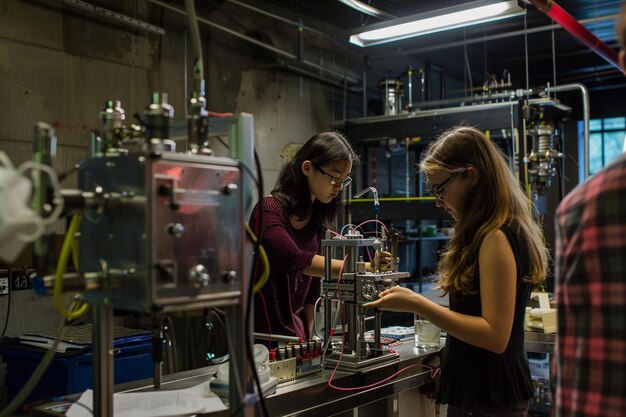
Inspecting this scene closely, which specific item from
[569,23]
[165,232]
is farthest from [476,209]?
[569,23]

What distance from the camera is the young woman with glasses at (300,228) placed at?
2.04m

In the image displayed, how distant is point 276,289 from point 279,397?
1.74 feet

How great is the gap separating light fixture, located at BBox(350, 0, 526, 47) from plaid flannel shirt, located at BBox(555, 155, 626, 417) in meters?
2.10

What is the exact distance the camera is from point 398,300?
178 cm

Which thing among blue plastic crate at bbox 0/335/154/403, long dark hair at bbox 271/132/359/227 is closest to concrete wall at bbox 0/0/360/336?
blue plastic crate at bbox 0/335/154/403

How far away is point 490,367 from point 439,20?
201 cm

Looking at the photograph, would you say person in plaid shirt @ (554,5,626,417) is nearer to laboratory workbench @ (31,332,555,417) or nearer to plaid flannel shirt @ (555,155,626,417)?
plaid flannel shirt @ (555,155,626,417)

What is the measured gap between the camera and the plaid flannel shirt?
3.05 ft

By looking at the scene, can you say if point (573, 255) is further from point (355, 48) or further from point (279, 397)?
point (355, 48)

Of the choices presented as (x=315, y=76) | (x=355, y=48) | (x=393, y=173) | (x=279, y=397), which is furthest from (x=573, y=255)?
(x=393, y=173)

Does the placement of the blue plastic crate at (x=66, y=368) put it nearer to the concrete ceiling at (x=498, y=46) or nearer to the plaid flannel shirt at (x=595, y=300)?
the plaid flannel shirt at (x=595, y=300)

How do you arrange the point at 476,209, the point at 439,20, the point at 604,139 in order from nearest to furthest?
the point at 476,209 → the point at 439,20 → the point at 604,139

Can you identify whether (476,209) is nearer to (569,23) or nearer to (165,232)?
(165,232)

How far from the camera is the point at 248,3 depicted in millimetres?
4871
